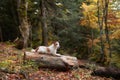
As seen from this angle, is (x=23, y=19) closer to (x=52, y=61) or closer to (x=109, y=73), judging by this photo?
(x=52, y=61)

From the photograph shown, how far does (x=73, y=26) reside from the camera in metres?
32.6

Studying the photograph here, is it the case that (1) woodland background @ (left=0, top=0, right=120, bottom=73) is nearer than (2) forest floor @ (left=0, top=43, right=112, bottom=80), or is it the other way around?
(2) forest floor @ (left=0, top=43, right=112, bottom=80)

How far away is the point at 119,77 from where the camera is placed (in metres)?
10.4

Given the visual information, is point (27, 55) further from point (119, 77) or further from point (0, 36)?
point (0, 36)

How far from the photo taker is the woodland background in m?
26.0

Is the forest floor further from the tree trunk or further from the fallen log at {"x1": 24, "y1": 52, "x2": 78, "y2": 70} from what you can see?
the tree trunk

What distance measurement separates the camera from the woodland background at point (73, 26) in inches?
1022

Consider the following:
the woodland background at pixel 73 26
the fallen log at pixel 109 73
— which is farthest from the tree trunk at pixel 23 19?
the fallen log at pixel 109 73

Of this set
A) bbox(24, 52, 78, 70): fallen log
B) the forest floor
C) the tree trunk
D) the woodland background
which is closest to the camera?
the forest floor

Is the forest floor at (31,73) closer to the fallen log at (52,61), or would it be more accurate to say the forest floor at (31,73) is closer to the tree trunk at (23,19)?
the fallen log at (52,61)

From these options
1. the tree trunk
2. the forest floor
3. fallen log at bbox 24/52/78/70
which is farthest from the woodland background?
the forest floor

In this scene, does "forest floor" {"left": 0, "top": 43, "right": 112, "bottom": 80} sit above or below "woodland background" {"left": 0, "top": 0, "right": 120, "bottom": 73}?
above

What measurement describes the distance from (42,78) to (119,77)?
3.49 m

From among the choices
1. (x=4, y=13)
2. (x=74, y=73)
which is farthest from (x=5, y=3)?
(x=74, y=73)
